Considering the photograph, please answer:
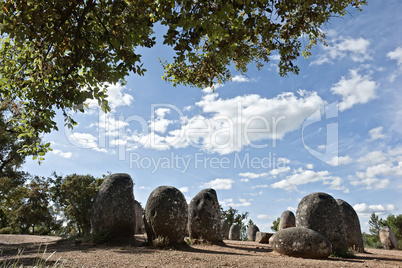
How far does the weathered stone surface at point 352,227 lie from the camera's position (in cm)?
1698

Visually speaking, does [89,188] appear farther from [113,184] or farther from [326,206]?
[326,206]

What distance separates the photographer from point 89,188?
28.1 meters

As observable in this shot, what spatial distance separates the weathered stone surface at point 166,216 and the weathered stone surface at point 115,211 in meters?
1.24

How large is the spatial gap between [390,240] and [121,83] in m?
23.7

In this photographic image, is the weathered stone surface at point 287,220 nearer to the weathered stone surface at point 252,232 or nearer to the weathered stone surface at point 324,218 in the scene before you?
the weathered stone surface at point 252,232

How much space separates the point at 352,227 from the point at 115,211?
45.3 ft

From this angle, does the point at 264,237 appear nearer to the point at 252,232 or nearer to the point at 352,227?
the point at 352,227

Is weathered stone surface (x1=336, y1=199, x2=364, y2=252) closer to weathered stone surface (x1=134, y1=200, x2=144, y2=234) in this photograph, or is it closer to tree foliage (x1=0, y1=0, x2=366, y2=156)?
tree foliage (x1=0, y1=0, x2=366, y2=156)

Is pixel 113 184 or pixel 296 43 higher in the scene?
pixel 296 43

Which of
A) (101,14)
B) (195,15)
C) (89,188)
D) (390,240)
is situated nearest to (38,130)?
(101,14)

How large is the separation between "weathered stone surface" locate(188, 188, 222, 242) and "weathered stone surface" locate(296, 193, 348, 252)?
4673mm

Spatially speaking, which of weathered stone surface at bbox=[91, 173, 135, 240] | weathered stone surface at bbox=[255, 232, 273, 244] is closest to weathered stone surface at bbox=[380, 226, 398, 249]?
weathered stone surface at bbox=[255, 232, 273, 244]

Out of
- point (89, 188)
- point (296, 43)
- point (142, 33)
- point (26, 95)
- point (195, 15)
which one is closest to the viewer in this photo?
point (195, 15)

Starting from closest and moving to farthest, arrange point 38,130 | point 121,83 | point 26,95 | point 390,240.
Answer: point 38,130
point 26,95
point 121,83
point 390,240
